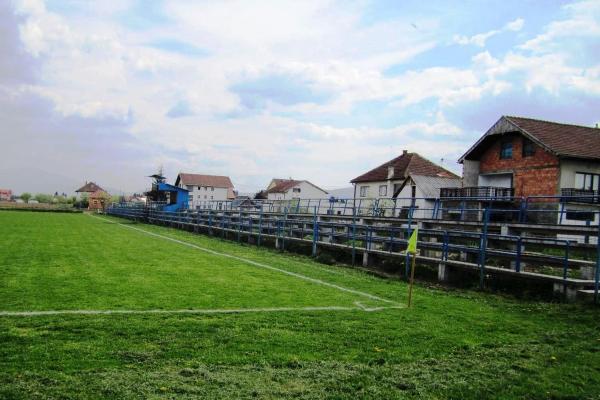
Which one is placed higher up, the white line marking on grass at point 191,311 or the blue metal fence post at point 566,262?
the blue metal fence post at point 566,262

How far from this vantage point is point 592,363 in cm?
537

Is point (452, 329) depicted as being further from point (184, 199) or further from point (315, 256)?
point (184, 199)

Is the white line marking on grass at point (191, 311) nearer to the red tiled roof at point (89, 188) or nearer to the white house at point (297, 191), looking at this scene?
the white house at point (297, 191)

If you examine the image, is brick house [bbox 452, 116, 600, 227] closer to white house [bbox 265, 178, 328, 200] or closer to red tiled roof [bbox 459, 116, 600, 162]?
red tiled roof [bbox 459, 116, 600, 162]

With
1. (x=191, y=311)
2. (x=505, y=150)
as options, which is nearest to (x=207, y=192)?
(x=505, y=150)

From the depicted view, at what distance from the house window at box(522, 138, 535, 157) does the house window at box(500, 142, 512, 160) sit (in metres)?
1.15

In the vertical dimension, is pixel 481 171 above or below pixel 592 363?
above

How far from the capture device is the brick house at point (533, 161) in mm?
26016

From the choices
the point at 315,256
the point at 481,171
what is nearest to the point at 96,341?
the point at 315,256

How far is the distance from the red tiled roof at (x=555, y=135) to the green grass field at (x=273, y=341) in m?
19.2

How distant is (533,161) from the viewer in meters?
27.5

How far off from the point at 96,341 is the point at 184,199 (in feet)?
114

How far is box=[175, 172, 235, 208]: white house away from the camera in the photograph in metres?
96.9

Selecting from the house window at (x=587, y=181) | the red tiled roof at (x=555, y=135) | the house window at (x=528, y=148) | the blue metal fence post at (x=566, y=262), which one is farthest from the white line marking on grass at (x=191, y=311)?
the house window at (x=528, y=148)
